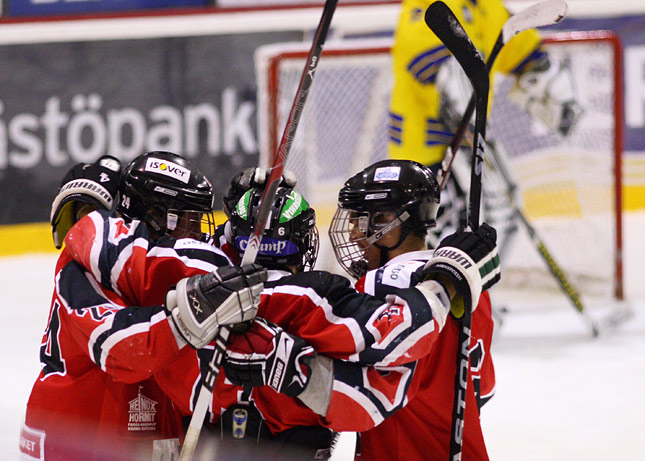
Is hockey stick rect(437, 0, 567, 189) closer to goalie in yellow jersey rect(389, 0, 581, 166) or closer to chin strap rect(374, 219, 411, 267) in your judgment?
chin strap rect(374, 219, 411, 267)

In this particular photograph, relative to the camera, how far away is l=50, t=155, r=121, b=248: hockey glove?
6.75ft

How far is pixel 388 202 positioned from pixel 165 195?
0.42m

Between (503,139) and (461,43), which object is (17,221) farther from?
(461,43)

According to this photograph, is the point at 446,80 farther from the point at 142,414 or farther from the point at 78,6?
the point at 78,6

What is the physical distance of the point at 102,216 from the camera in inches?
64.3

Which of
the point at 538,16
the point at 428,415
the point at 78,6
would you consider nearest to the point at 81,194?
the point at 428,415

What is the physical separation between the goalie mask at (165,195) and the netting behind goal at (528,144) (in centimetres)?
245

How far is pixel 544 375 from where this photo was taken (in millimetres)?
3385

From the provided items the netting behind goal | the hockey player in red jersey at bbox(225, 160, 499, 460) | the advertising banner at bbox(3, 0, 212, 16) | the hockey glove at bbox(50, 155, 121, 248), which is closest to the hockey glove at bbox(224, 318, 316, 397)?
the hockey player in red jersey at bbox(225, 160, 499, 460)

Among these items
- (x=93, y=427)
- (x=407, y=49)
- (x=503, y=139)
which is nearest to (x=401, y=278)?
(x=93, y=427)

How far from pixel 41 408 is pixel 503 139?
11.6 feet

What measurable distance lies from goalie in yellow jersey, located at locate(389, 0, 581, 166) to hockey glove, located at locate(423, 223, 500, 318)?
207cm

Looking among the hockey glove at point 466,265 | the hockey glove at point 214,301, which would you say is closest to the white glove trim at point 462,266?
the hockey glove at point 466,265

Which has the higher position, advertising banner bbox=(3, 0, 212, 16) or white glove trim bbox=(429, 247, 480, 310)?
advertising banner bbox=(3, 0, 212, 16)
